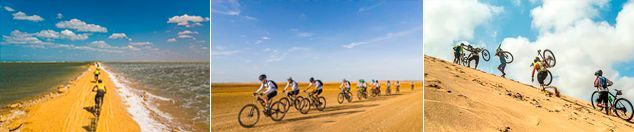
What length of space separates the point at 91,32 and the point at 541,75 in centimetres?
885

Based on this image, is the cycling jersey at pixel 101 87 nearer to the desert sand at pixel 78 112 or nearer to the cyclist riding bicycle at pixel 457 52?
the desert sand at pixel 78 112

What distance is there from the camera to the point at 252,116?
6.27 metres

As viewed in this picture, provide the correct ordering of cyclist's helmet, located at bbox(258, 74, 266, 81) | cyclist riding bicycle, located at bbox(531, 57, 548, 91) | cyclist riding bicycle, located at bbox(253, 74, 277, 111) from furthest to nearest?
cyclist riding bicycle, located at bbox(531, 57, 548, 91) → cyclist's helmet, located at bbox(258, 74, 266, 81) → cyclist riding bicycle, located at bbox(253, 74, 277, 111)

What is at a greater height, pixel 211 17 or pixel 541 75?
pixel 211 17

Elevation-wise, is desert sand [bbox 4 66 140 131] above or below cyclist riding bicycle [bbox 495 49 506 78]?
below

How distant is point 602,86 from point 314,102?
5.92 meters

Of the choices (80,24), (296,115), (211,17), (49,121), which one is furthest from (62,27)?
(296,115)

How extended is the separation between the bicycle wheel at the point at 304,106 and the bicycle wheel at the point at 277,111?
0.76 metres

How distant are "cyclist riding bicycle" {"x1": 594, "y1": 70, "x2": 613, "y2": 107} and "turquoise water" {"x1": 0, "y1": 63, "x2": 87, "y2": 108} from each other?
9352mm

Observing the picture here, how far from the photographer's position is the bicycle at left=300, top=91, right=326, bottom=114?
783 cm

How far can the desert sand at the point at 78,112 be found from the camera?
17.9 feet

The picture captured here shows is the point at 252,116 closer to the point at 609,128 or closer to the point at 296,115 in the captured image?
the point at 296,115

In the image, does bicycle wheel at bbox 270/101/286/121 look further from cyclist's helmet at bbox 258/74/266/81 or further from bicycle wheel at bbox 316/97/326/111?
bicycle wheel at bbox 316/97/326/111

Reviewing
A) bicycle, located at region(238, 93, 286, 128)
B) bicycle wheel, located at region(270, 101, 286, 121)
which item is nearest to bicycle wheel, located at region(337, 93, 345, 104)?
bicycle wheel, located at region(270, 101, 286, 121)
